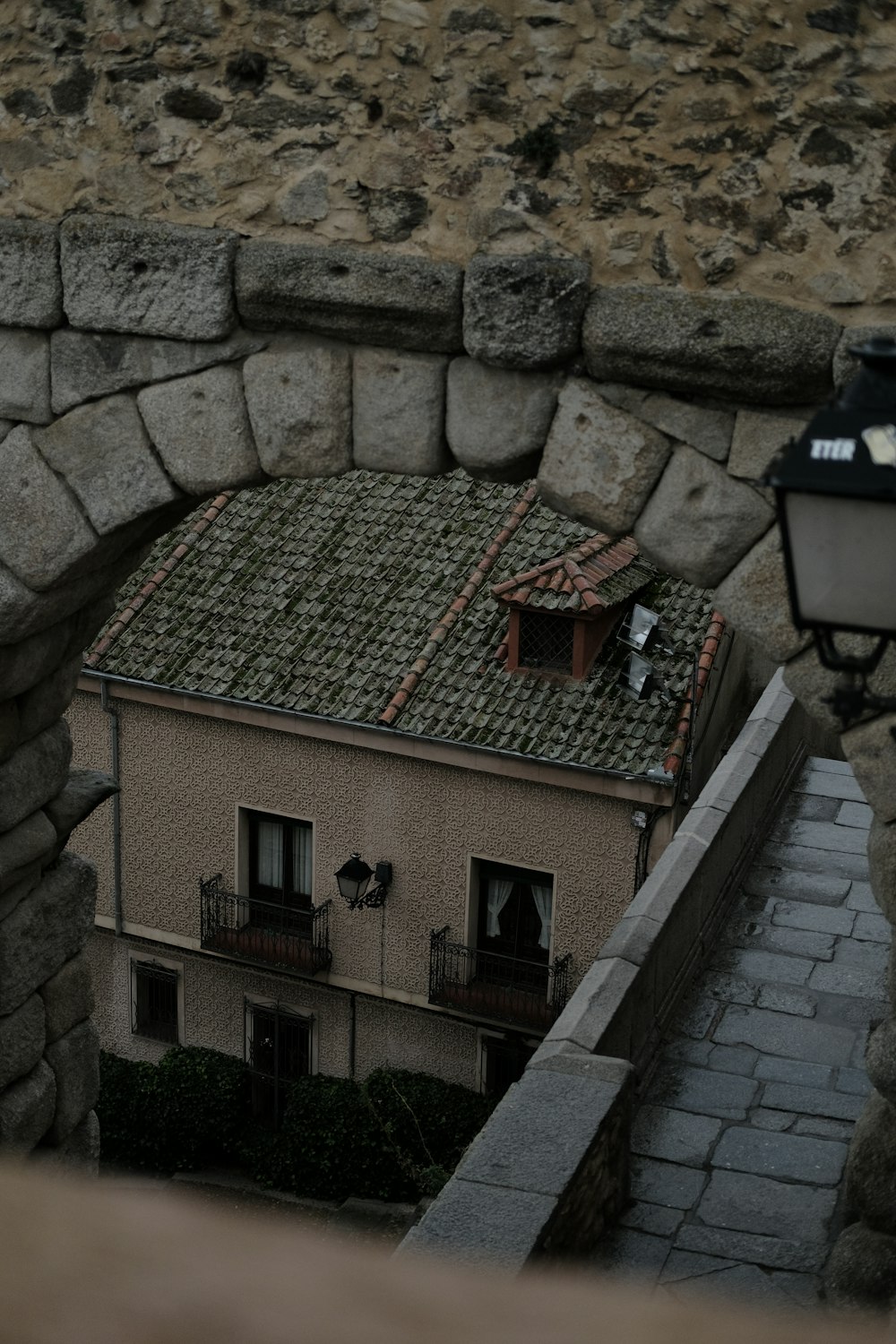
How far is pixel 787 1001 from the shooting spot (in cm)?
633

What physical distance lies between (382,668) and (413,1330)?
1174 cm

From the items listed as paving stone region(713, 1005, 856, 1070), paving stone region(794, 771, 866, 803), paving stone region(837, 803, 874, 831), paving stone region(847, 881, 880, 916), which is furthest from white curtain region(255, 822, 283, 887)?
paving stone region(713, 1005, 856, 1070)

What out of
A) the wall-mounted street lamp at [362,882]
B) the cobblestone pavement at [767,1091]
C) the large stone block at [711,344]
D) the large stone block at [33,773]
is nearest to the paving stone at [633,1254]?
the cobblestone pavement at [767,1091]

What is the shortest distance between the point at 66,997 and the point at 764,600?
8.64 feet

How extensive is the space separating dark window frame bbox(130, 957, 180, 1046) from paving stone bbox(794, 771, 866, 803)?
7311mm

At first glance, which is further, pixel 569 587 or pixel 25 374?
pixel 569 587

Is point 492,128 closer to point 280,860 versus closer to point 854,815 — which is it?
point 854,815

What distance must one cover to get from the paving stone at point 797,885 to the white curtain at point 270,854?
262 inches

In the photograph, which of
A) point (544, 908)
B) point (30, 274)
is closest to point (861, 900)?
point (30, 274)

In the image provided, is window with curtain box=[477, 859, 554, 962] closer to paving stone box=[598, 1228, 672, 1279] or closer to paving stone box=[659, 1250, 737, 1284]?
paving stone box=[598, 1228, 672, 1279]

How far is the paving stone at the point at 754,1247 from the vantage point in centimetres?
462

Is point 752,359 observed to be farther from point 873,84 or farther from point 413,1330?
point 413,1330

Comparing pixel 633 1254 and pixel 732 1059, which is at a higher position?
pixel 633 1254

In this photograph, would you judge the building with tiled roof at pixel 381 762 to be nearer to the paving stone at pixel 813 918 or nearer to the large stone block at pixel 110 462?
the paving stone at pixel 813 918
